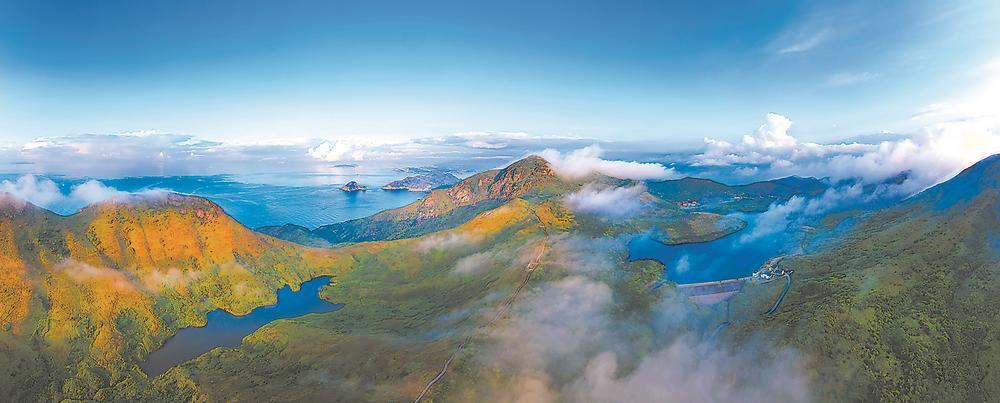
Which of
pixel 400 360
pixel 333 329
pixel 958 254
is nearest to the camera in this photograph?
pixel 400 360

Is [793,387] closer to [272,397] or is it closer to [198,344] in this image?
[272,397]

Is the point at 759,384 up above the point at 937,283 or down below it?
below

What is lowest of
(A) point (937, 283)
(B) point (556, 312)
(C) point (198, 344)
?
(C) point (198, 344)

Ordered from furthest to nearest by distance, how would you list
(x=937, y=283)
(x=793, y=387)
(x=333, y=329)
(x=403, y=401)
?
(x=333, y=329), (x=937, y=283), (x=793, y=387), (x=403, y=401)

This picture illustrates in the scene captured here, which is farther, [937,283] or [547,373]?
[937,283]

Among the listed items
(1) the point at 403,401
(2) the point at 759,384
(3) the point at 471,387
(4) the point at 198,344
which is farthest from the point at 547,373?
(4) the point at 198,344

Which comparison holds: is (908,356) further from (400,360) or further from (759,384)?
(400,360)
